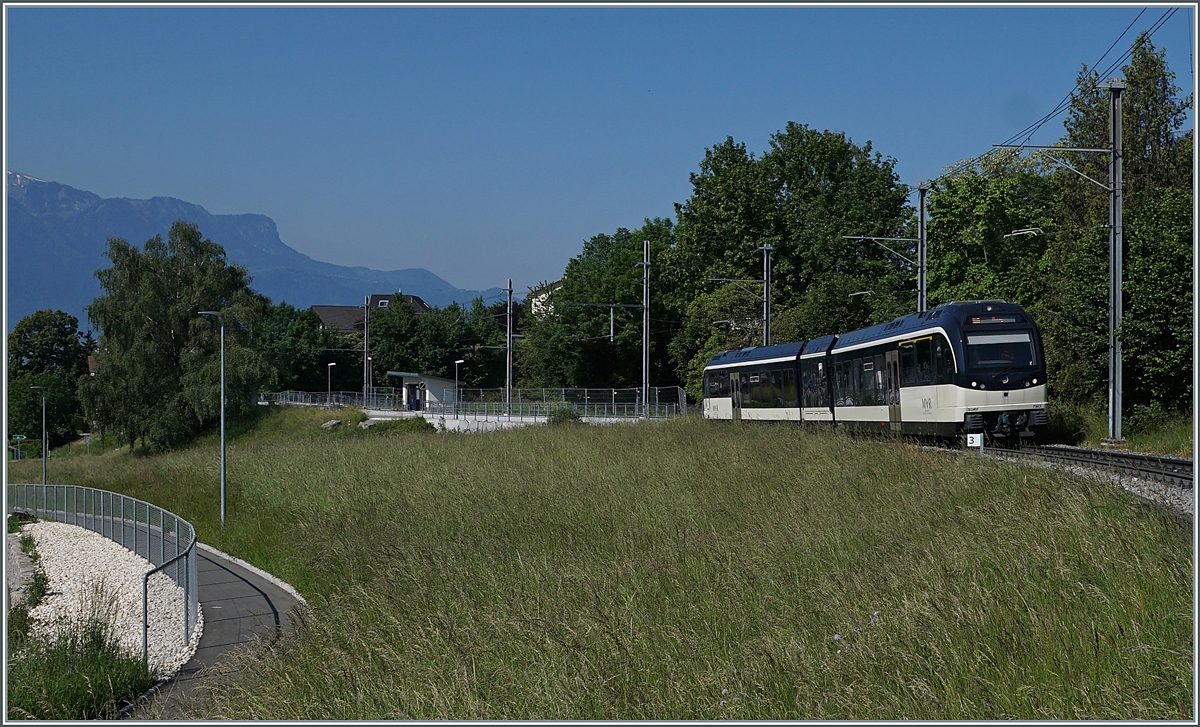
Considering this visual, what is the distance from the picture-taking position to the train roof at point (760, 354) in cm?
3300

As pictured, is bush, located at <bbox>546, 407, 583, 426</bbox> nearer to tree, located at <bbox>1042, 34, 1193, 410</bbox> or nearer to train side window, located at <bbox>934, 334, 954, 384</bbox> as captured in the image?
tree, located at <bbox>1042, 34, 1193, 410</bbox>

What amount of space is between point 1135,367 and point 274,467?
2678 centimetres

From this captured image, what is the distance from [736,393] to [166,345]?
43670mm

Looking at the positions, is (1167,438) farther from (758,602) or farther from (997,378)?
(758,602)

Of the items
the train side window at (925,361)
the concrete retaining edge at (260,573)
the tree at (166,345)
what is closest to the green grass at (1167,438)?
the train side window at (925,361)

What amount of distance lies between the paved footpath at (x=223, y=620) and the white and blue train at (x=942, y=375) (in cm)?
1389

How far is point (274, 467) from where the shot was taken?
3634 centimetres

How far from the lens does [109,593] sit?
77.8ft

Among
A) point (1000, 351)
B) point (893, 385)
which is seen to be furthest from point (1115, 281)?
point (893, 385)

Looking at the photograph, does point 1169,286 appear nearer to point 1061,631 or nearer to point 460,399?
point 1061,631

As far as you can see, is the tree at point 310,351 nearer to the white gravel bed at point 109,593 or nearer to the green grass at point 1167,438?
the white gravel bed at point 109,593

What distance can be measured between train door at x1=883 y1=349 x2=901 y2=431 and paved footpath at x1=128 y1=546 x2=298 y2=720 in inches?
559

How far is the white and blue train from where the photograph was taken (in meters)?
22.1

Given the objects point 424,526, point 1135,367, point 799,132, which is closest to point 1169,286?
point 1135,367
